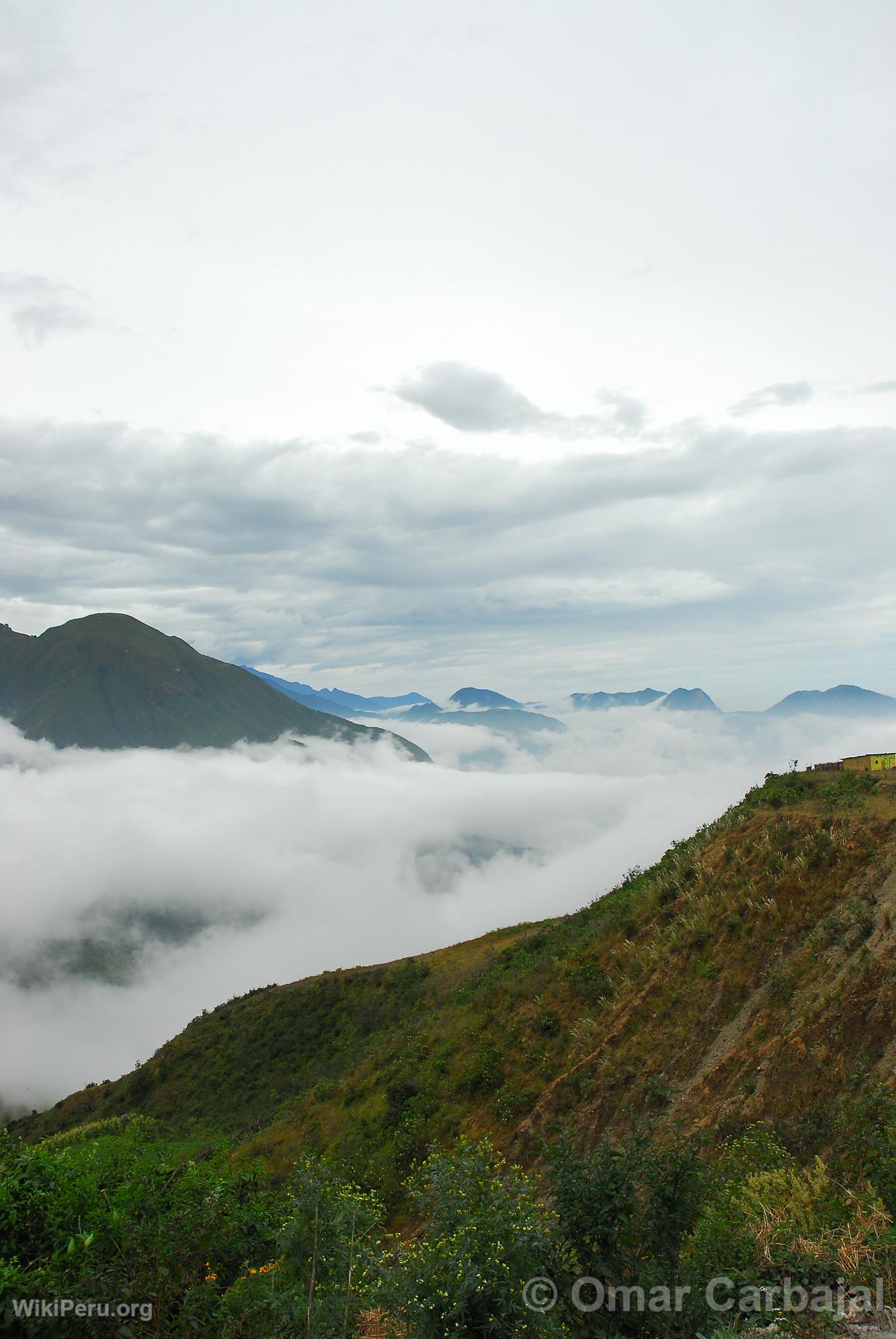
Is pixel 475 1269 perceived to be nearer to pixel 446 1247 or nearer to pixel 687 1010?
pixel 446 1247

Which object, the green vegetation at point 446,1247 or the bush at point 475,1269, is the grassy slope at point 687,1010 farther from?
the bush at point 475,1269

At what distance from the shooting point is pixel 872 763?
2502 centimetres

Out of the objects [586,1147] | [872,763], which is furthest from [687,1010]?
[872,763]

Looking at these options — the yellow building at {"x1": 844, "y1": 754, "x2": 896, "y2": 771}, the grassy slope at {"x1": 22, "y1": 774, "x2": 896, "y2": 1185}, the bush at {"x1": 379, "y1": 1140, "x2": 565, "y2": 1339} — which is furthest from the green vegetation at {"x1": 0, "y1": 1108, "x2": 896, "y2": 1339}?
the yellow building at {"x1": 844, "y1": 754, "x2": 896, "y2": 771}

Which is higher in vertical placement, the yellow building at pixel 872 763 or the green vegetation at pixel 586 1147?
the yellow building at pixel 872 763

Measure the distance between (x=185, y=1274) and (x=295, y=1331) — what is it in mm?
1488

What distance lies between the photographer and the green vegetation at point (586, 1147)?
7.38 meters

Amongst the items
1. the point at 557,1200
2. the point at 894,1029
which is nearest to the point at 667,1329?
the point at 557,1200

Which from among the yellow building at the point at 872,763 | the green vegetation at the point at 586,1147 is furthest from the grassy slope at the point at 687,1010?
the yellow building at the point at 872,763

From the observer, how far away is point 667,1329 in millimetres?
7043

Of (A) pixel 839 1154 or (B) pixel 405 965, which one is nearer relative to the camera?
(A) pixel 839 1154

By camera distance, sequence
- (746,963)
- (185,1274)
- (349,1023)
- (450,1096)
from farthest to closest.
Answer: (349,1023) → (450,1096) → (746,963) → (185,1274)

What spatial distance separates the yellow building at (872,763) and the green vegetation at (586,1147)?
5.21 feet

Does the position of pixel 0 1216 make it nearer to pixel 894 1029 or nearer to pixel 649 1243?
pixel 649 1243
